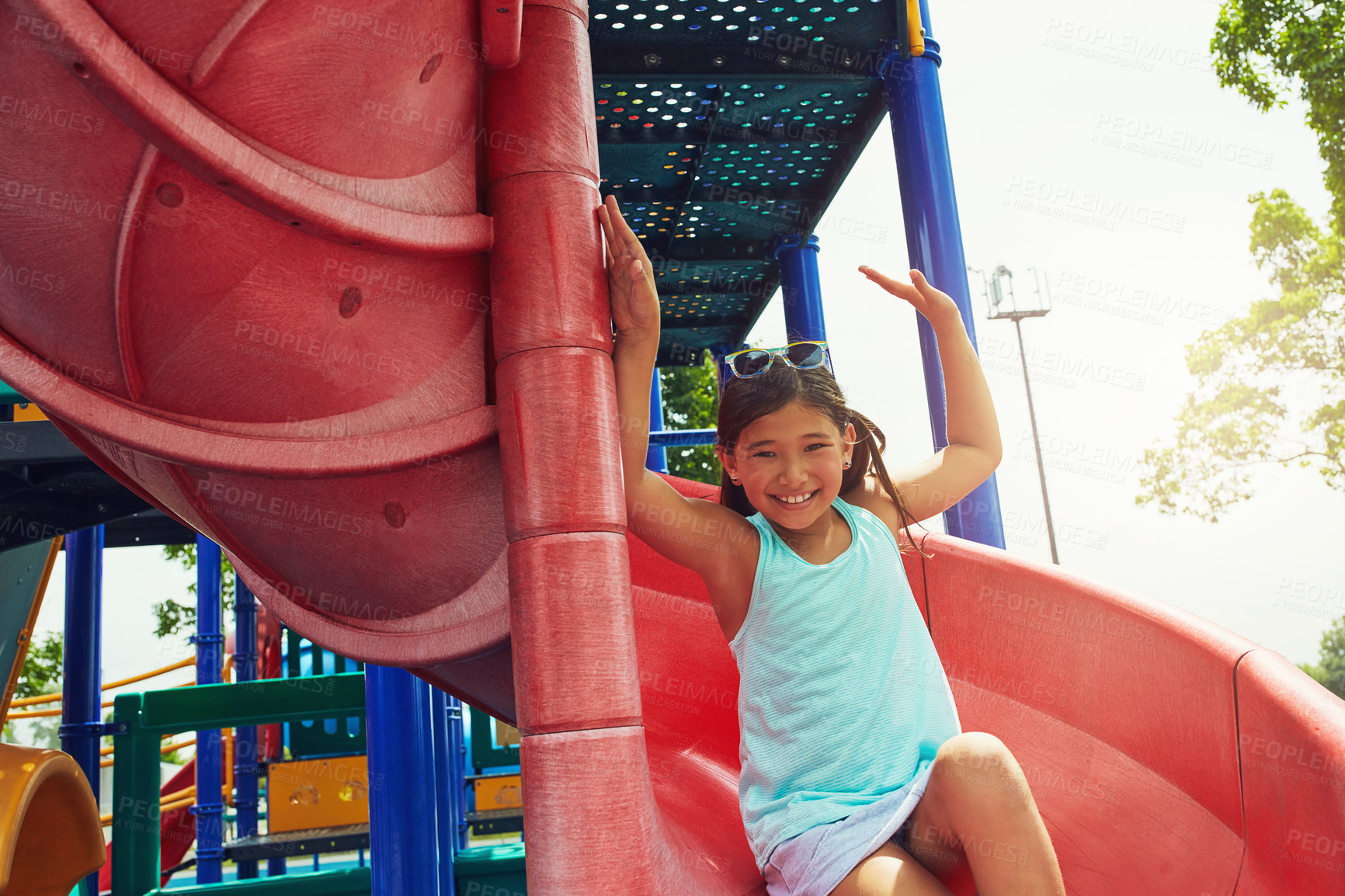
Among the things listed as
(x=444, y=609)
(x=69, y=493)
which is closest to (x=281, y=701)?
(x=69, y=493)

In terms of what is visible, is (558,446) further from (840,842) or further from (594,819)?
(840,842)

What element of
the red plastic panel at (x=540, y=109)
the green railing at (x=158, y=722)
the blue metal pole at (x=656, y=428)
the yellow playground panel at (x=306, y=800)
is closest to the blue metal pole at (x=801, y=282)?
the blue metal pole at (x=656, y=428)

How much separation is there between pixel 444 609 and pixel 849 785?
0.75 meters

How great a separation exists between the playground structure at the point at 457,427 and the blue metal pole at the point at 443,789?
7.26 ft

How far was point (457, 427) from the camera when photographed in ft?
5.07

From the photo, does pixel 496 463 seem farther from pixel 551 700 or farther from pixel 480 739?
pixel 480 739

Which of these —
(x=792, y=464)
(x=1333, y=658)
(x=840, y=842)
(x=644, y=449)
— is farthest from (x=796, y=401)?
(x=1333, y=658)

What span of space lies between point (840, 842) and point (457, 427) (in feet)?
2.93

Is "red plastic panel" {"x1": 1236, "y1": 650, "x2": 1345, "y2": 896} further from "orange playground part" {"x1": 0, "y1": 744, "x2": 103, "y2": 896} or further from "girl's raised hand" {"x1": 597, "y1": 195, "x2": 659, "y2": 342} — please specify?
"orange playground part" {"x1": 0, "y1": 744, "x2": 103, "y2": 896}

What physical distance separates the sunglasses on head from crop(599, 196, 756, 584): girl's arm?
269mm

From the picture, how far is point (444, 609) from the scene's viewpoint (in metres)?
1.65

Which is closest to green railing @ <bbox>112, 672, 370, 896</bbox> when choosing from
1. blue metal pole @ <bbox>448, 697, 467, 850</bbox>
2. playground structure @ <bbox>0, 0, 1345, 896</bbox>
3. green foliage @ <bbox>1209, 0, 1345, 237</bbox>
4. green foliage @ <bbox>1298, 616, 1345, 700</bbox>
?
blue metal pole @ <bbox>448, 697, 467, 850</bbox>

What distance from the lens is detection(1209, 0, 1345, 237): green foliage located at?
9219mm

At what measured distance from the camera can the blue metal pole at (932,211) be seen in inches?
124
